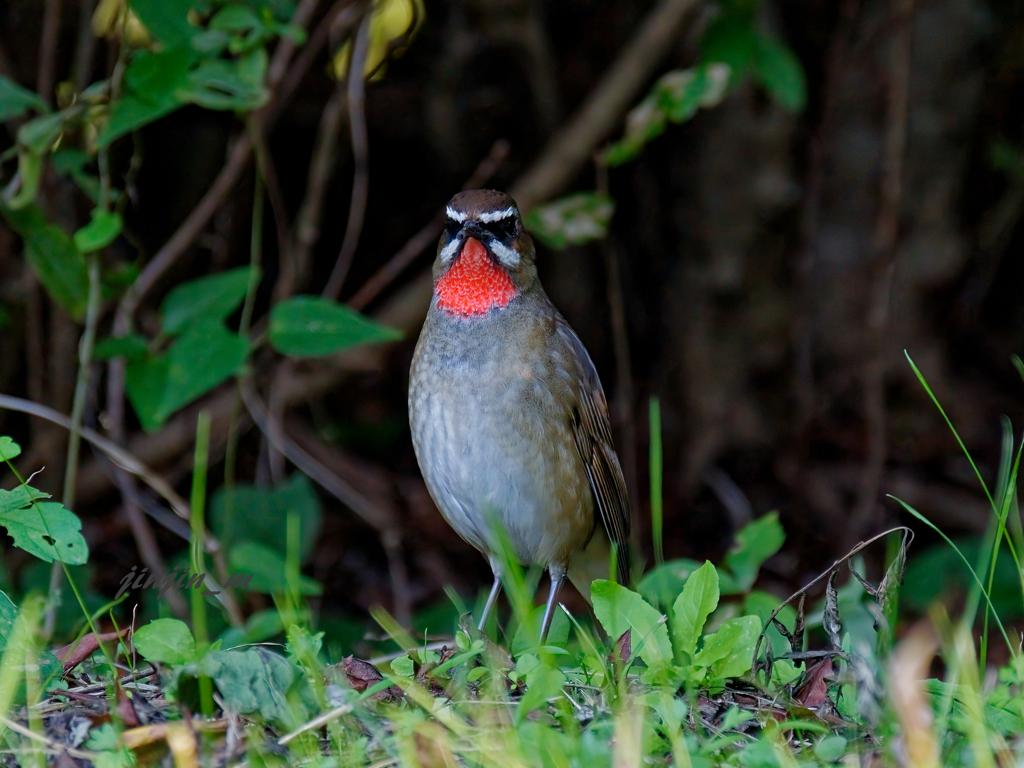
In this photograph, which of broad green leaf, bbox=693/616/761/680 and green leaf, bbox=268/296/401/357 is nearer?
broad green leaf, bbox=693/616/761/680

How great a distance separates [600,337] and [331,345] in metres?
3.56

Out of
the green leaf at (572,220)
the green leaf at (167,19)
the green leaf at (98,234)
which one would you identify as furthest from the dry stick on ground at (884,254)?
the green leaf at (98,234)

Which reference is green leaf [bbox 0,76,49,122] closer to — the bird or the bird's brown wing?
the bird

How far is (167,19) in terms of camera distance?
4.41m

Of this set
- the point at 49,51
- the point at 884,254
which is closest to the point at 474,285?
the point at 49,51

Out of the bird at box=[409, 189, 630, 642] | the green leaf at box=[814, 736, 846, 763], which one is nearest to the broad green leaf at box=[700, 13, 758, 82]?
the bird at box=[409, 189, 630, 642]

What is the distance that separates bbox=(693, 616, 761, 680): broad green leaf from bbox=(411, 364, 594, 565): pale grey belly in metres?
1.43

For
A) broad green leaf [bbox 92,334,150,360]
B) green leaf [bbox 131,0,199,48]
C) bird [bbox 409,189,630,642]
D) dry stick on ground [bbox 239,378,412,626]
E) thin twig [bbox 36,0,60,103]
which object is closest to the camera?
green leaf [bbox 131,0,199,48]

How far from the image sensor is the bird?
14.7ft

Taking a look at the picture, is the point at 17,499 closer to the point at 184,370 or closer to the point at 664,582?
the point at 184,370

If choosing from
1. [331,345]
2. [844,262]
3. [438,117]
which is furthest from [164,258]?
[844,262]

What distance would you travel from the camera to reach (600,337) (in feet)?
26.6

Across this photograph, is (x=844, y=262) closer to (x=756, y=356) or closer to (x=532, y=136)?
(x=756, y=356)

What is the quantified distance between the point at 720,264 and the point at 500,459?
351 centimetres
